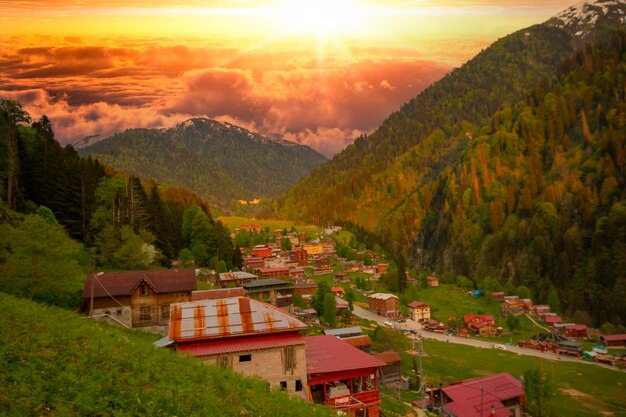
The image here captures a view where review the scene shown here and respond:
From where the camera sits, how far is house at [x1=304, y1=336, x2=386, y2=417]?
88.3 ft

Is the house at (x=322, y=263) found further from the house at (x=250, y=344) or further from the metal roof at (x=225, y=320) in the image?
the house at (x=250, y=344)

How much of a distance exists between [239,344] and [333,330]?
4651 centimetres

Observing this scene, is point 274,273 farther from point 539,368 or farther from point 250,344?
point 250,344

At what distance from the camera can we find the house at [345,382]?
2691cm

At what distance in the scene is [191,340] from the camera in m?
26.5

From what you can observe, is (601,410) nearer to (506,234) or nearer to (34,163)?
(34,163)

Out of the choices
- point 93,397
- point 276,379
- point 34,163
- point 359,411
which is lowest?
point 359,411

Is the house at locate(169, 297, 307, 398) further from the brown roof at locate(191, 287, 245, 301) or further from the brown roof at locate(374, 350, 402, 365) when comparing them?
the brown roof at locate(374, 350, 402, 365)

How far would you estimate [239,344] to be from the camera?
87.1ft

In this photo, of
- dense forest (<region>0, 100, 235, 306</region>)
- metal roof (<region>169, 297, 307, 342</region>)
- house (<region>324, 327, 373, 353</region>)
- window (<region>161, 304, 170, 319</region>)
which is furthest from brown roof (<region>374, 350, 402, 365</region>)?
metal roof (<region>169, 297, 307, 342</region>)

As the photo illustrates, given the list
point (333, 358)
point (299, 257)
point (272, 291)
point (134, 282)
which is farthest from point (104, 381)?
point (299, 257)

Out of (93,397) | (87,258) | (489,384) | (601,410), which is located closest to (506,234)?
(601,410)

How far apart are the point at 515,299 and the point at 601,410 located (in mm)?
71769

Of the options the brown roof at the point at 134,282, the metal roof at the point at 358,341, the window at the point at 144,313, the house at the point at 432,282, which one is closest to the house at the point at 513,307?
the house at the point at 432,282
